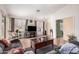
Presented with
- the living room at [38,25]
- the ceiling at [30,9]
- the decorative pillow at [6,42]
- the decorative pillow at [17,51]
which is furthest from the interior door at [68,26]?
the decorative pillow at [6,42]

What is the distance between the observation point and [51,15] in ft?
5.70

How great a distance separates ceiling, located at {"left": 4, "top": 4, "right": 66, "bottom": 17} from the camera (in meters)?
1.68

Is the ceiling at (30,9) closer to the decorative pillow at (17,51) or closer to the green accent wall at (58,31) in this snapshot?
the green accent wall at (58,31)

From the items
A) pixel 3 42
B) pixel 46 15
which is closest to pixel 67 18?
pixel 46 15

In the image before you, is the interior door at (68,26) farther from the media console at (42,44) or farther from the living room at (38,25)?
the media console at (42,44)

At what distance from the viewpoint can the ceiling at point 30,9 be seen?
66.2 inches

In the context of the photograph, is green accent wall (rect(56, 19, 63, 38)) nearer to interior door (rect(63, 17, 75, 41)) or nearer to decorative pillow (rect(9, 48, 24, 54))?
interior door (rect(63, 17, 75, 41))

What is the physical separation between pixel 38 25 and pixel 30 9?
31 centimetres

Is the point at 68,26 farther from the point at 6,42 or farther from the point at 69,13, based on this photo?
the point at 6,42

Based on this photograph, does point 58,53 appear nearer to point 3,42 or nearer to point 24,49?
point 24,49

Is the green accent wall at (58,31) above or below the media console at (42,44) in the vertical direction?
above

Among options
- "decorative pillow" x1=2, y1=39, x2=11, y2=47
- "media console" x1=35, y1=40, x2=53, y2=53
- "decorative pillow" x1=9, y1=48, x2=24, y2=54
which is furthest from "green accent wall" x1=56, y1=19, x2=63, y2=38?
"decorative pillow" x1=2, y1=39, x2=11, y2=47

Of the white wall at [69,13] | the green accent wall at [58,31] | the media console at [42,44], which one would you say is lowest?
the media console at [42,44]

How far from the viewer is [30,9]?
5.59 feet
